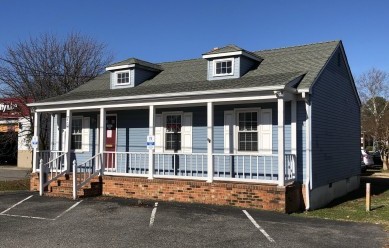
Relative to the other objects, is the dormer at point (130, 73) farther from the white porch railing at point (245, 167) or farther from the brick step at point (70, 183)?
the white porch railing at point (245, 167)

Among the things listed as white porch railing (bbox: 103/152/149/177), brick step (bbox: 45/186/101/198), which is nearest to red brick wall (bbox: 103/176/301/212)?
brick step (bbox: 45/186/101/198)

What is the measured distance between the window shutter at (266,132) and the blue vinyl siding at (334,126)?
4.36 feet

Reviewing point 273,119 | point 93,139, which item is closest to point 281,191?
point 273,119

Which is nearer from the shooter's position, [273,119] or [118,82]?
[273,119]

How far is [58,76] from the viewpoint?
25172 mm

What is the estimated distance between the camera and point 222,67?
15109 millimetres

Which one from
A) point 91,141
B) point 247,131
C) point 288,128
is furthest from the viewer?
point 91,141

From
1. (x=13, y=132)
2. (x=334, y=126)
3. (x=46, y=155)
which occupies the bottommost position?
(x=46, y=155)

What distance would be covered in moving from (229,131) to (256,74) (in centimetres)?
237

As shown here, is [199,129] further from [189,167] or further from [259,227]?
[259,227]

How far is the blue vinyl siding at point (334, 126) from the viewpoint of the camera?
13.1 metres

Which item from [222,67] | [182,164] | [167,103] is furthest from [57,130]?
[222,67]

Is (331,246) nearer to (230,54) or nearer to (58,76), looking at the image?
(230,54)

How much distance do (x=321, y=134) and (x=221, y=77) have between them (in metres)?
4.04
